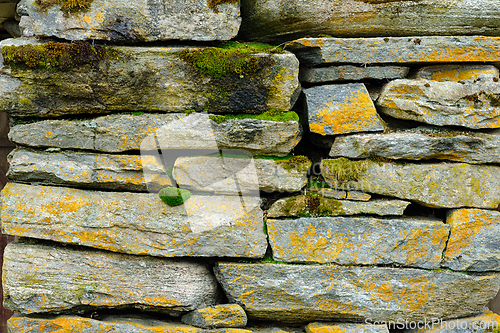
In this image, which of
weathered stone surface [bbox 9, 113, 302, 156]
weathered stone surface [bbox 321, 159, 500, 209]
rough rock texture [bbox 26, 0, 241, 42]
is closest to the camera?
rough rock texture [bbox 26, 0, 241, 42]

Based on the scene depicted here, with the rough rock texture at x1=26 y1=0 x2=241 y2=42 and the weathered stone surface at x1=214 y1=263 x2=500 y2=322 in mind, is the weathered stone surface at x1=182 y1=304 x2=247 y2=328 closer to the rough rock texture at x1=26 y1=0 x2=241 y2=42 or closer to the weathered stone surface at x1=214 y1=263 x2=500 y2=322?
the weathered stone surface at x1=214 y1=263 x2=500 y2=322

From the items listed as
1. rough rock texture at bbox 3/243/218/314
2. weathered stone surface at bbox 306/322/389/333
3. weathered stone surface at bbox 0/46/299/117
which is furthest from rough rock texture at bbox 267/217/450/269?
weathered stone surface at bbox 0/46/299/117

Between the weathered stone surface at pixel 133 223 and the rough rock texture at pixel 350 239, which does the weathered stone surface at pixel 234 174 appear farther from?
the rough rock texture at pixel 350 239

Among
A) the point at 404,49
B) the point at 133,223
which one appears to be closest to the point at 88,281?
the point at 133,223

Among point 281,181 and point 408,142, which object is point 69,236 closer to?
point 281,181

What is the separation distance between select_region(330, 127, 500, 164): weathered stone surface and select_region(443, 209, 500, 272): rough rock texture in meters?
0.60

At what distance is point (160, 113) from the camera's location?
12.3 feet

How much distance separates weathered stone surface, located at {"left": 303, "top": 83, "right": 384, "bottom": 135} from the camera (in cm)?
379

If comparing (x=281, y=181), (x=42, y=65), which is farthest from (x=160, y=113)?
(x=281, y=181)

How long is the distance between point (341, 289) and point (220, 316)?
134 centimetres

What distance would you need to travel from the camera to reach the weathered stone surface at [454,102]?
148 inches

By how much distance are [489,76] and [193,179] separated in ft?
11.1

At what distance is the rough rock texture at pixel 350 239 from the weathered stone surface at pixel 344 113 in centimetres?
98

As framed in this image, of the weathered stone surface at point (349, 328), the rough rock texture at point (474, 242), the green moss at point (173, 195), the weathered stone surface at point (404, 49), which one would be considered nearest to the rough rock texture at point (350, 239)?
the rough rock texture at point (474, 242)
